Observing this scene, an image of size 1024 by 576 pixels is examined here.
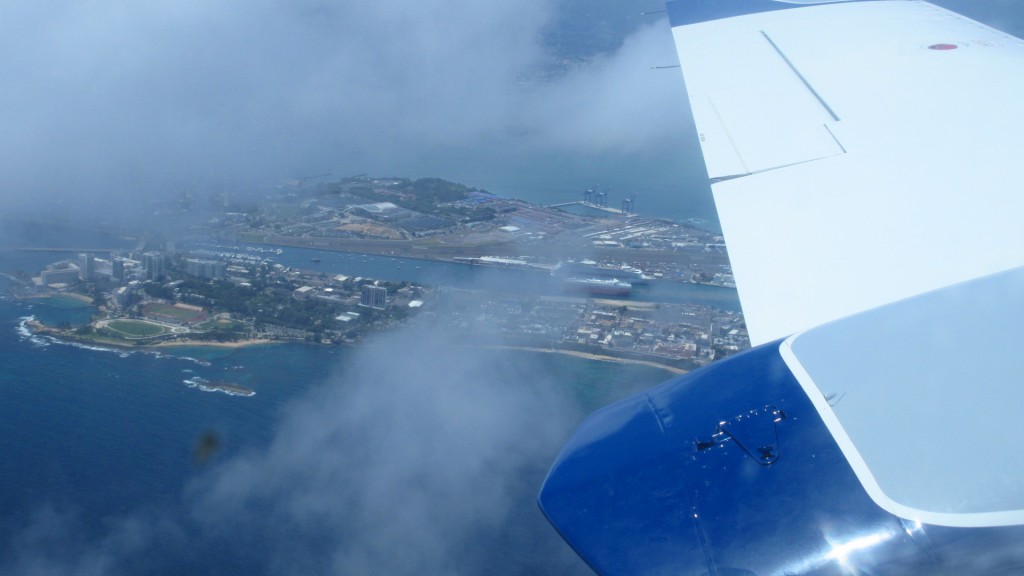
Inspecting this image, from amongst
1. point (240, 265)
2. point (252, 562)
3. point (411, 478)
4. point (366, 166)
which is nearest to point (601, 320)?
point (411, 478)

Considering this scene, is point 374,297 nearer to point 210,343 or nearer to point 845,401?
point 210,343

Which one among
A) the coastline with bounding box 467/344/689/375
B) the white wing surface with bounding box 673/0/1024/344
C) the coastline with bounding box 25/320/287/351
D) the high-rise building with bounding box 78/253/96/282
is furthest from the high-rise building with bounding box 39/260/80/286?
the white wing surface with bounding box 673/0/1024/344

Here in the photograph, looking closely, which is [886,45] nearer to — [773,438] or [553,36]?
[773,438]

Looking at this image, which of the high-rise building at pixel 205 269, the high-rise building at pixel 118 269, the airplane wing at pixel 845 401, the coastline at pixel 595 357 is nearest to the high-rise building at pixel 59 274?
the high-rise building at pixel 118 269

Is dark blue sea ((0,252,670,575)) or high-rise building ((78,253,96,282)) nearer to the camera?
dark blue sea ((0,252,670,575))

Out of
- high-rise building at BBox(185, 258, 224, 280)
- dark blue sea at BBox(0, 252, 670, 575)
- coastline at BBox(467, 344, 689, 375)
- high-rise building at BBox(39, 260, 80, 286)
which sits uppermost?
high-rise building at BBox(185, 258, 224, 280)

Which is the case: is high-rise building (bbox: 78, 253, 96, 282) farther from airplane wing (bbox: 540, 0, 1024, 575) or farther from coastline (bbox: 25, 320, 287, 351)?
airplane wing (bbox: 540, 0, 1024, 575)
